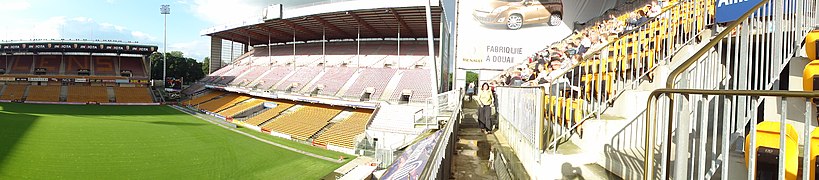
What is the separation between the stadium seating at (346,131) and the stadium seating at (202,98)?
73.1 ft

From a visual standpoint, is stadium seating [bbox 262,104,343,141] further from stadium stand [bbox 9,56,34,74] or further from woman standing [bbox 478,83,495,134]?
stadium stand [bbox 9,56,34,74]

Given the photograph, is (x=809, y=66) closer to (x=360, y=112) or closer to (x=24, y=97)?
(x=360, y=112)

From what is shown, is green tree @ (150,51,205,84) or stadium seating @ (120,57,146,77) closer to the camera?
stadium seating @ (120,57,146,77)

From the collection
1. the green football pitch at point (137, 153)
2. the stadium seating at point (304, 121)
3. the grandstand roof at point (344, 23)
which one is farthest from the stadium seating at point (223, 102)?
the green football pitch at point (137, 153)

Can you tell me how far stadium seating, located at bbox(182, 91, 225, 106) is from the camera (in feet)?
123

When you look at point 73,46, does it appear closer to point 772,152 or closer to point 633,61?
point 633,61

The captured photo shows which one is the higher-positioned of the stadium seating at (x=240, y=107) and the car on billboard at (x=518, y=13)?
the car on billboard at (x=518, y=13)

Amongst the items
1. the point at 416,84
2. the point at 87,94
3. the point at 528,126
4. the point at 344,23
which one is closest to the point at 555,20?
the point at 528,126

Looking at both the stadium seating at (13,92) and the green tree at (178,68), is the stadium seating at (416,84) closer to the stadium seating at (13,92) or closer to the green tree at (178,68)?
the stadium seating at (13,92)

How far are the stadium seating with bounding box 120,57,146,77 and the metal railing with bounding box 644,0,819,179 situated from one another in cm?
5307

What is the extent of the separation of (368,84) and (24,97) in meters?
35.7

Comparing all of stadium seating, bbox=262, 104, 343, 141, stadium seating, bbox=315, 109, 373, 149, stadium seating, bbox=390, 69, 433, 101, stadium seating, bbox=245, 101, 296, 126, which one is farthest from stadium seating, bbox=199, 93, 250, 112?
stadium seating, bbox=390, 69, 433, 101

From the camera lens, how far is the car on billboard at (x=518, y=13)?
49.5ft

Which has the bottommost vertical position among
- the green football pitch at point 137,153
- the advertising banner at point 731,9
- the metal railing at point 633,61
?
the green football pitch at point 137,153
